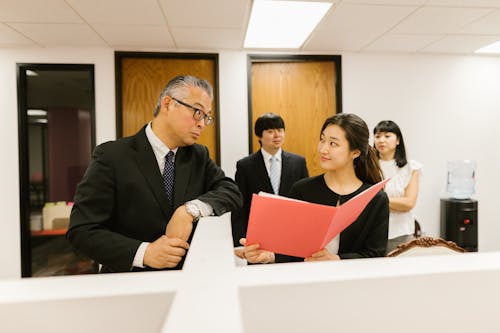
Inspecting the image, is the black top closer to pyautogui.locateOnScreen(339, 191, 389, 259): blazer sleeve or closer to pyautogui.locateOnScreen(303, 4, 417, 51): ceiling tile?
pyautogui.locateOnScreen(339, 191, 389, 259): blazer sleeve

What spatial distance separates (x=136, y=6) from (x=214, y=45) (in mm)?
1036

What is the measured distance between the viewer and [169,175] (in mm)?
1345

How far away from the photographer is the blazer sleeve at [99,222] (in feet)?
3.50

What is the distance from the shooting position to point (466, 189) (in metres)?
3.96

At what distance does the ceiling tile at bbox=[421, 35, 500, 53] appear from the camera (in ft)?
11.2

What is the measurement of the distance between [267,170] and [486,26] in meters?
2.42

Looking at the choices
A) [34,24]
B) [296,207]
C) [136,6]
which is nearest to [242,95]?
[136,6]

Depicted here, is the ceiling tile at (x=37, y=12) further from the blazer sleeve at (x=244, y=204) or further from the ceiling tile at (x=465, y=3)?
→ the ceiling tile at (x=465, y=3)

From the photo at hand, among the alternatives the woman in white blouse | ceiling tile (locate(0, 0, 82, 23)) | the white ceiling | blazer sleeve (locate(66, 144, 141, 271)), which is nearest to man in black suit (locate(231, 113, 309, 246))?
the woman in white blouse

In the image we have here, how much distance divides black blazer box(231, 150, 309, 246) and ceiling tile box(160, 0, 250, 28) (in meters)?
1.15

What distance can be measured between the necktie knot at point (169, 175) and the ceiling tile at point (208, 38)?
80.6 inches

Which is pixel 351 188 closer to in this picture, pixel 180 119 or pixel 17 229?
pixel 180 119

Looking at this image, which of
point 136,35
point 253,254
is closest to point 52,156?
point 136,35

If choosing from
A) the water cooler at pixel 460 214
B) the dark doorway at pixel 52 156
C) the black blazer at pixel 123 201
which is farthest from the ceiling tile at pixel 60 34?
the water cooler at pixel 460 214
